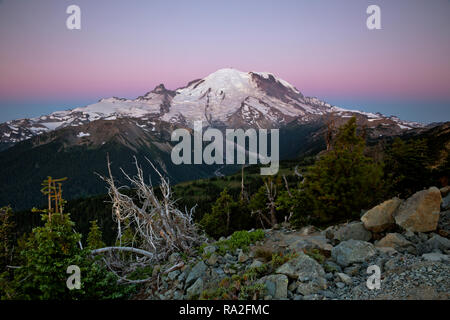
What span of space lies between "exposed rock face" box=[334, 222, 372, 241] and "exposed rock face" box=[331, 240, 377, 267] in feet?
5.85

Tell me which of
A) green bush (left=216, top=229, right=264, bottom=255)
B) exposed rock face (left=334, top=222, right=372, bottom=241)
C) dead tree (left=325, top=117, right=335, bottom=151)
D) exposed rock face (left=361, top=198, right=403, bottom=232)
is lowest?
green bush (left=216, top=229, right=264, bottom=255)

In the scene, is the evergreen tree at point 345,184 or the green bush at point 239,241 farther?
the evergreen tree at point 345,184

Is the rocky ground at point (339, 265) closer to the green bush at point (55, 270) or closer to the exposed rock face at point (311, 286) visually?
the exposed rock face at point (311, 286)

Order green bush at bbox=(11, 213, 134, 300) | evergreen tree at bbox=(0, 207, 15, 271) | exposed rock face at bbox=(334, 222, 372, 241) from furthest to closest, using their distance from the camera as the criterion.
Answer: evergreen tree at bbox=(0, 207, 15, 271), exposed rock face at bbox=(334, 222, 372, 241), green bush at bbox=(11, 213, 134, 300)

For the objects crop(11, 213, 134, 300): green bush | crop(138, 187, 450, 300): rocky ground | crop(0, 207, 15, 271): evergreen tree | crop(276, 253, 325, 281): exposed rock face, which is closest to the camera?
crop(138, 187, 450, 300): rocky ground

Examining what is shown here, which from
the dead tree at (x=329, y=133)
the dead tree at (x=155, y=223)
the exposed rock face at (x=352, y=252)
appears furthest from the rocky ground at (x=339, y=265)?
the dead tree at (x=329, y=133)

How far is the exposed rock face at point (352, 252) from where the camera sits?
8.48 m

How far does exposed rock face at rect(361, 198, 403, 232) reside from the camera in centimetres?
1056

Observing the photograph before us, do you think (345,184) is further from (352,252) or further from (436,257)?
(436,257)

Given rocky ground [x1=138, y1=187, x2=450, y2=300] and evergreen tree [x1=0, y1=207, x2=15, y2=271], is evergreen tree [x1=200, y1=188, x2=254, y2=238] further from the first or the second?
evergreen tree [x1=0, y1=207, x2=15, y2=271]

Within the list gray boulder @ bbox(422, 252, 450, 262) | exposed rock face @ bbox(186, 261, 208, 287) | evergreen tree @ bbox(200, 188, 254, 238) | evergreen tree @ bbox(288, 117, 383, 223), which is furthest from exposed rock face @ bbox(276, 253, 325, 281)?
evergreen tree @ bbox(200, 188, 254, 238)

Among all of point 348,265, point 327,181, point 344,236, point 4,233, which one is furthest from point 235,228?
point 4,233

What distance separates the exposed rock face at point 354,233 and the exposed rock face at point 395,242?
1198 millimetres
